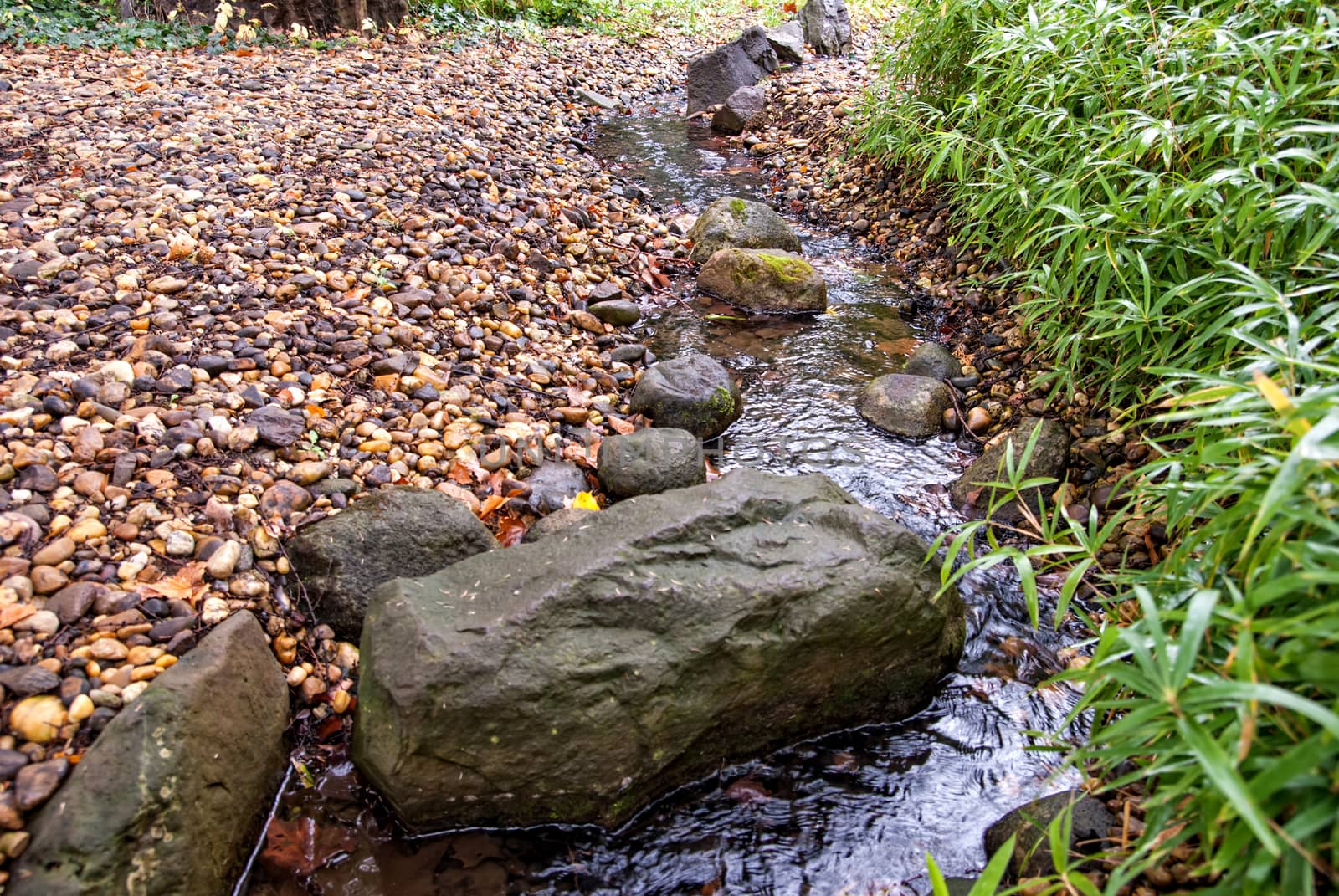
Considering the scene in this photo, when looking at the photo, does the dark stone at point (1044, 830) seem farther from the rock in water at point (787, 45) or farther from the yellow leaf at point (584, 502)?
the rock in water at point (787, 45)

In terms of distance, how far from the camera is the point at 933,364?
13.0 feet

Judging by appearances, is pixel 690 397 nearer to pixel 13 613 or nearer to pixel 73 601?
pixel 73 601

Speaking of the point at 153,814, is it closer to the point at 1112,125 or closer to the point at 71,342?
the point at 71,342

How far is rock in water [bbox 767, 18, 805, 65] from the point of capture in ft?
30.4

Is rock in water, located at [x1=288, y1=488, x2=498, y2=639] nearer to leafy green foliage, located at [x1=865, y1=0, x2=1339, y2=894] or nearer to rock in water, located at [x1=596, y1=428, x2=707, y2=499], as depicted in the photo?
rock in water, located at [x1=596, y1=428, x2=707, y2=499]

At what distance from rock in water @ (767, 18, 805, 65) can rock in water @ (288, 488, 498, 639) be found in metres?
8.39

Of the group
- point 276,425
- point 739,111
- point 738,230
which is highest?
point 739,111

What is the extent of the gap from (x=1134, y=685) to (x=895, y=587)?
3.01 ft

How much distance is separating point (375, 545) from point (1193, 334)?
113 inches

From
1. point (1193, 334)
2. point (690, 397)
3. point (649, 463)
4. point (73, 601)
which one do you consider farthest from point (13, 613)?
point (1193, 334)

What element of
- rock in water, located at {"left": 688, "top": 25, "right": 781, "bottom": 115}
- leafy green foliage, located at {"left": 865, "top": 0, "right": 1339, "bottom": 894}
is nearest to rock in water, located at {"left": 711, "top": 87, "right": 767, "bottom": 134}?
rock in water, located at {"left": 688, "top": 25, "right": 781, "bottom": 115}

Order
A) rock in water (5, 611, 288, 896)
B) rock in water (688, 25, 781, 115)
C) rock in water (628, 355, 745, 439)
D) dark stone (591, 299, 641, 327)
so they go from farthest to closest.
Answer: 1. rock in water (688, 25, 781, 115)
2. dark stone (591, 299, 641, 327)
3. rock in water (628, 355, 745, 439)
4. rock in water (5, 611, 288, 896)

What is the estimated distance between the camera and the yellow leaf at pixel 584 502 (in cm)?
299

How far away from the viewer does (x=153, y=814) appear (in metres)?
1.64
